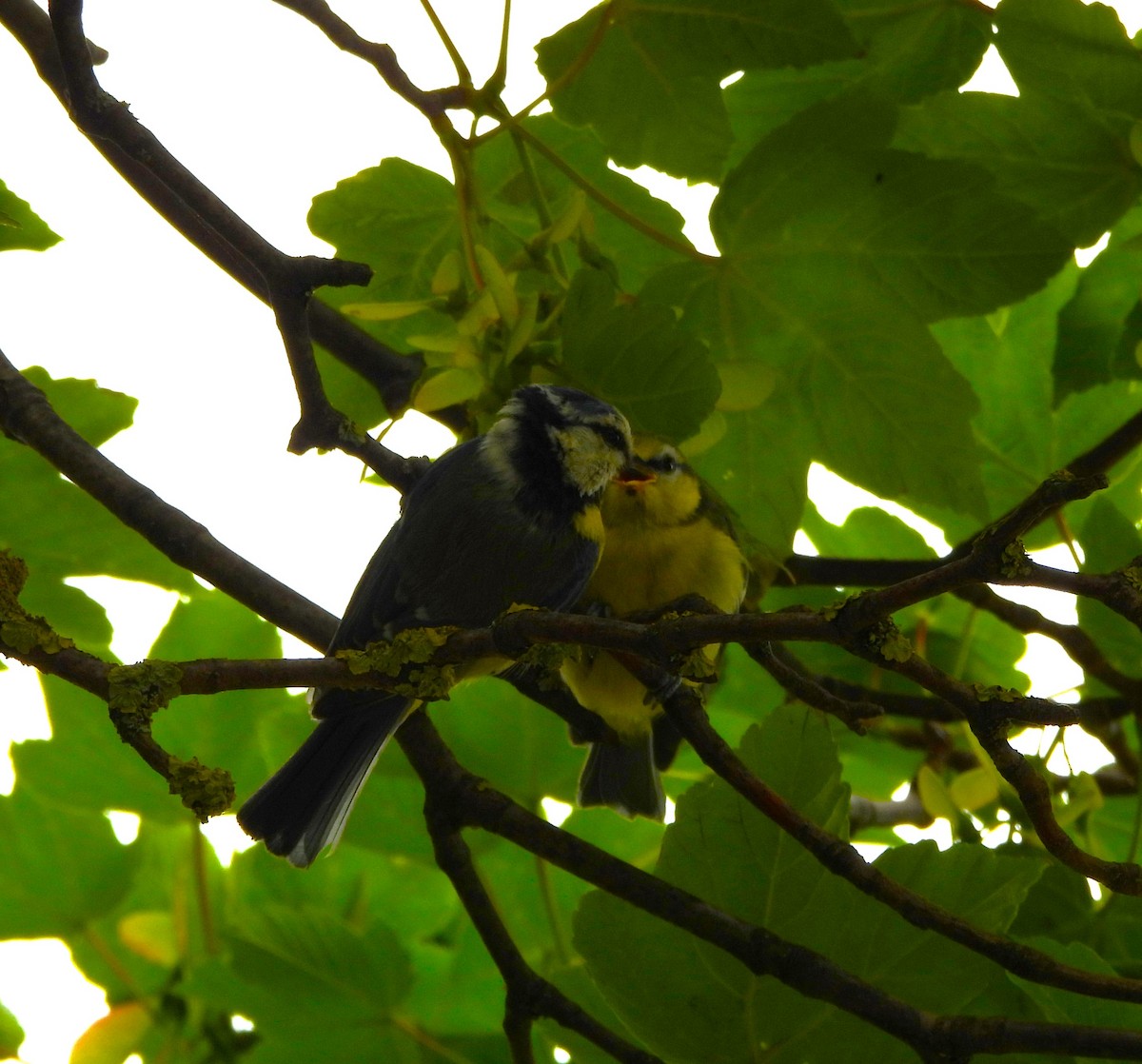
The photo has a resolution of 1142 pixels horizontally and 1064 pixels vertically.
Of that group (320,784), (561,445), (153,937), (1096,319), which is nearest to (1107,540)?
(1096,319)

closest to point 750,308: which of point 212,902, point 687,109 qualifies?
point 687,109

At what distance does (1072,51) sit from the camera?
1.20m

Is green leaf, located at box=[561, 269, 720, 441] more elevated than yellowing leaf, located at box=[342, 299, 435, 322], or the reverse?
green leaf, located at box=[561, 269, 720, 441]

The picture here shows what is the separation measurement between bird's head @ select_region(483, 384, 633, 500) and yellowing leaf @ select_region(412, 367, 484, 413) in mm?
235

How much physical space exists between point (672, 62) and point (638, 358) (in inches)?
10.4

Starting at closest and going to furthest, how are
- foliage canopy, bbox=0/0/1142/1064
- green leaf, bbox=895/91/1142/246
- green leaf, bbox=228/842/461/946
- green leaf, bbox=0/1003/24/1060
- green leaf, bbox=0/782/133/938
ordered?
foliage canopy, bbox=0/0/1142/1064
green leaf, bbox=895/91/1142/246
green leaf, bbox=0/1003/24/1060
green leaf, bbox=0/782/133/938
green leaf, bbox=228/842/461/946

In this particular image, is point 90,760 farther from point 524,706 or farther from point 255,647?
point 524,706

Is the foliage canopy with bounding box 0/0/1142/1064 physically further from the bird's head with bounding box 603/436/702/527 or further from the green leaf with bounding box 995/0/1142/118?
the bird's head with bounding box 603/436/702/527

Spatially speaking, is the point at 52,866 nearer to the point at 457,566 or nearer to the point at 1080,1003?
the point at 457,566

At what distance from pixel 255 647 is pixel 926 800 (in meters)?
0.75

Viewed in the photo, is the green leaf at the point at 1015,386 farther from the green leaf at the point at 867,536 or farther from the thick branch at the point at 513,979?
the thick branch at the point at 513,979

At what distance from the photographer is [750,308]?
1.34m

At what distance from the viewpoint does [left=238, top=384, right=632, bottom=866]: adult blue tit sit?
1312 mm

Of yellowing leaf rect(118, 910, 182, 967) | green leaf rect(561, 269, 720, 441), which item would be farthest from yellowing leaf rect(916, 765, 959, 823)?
yellowing leaf rect(118, 910, 182, 967)
